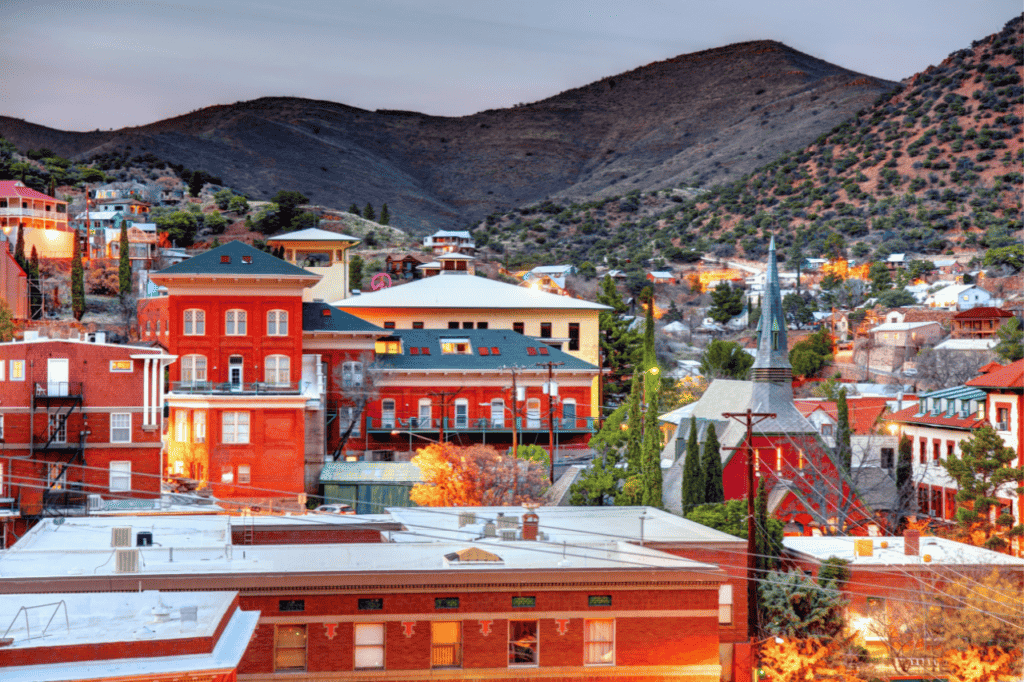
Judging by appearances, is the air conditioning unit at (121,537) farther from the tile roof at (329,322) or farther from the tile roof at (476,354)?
the tile roof at (476,354)

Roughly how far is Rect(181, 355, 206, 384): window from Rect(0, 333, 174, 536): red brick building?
247 inches

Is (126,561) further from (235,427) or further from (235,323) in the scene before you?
(235,323)

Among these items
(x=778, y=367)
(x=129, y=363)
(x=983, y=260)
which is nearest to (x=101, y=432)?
(x=129, y=363)

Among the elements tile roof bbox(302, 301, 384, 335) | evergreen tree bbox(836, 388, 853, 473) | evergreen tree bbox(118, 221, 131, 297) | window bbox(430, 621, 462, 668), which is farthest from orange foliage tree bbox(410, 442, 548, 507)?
evergreen tree bbox(118, 221, 131, 297)

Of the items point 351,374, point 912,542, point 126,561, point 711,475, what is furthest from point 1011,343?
point 126,561

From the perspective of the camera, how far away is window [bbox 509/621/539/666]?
99.5ft

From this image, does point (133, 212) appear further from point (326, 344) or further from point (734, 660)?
point (734, 660)

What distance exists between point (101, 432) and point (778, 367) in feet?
120

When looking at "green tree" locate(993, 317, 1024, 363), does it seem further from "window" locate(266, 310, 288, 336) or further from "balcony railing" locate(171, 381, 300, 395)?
"balcony railing" locate(171, 381, 300, 395)

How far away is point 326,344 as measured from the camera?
232 ft

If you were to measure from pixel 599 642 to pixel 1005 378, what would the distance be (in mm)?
39696

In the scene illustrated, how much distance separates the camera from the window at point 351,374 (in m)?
69.9

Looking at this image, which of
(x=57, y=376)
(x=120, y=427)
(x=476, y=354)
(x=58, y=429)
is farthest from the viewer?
(x=476, y=354)

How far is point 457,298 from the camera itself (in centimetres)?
9000
